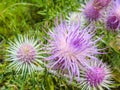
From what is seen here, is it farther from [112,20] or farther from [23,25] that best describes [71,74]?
[23,25]

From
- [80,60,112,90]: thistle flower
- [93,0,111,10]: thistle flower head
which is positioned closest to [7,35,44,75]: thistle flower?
[80,60,112,90]: thistle flower

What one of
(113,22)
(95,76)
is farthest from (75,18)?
(95,76)

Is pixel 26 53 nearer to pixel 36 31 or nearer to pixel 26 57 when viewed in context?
pixel 26 57

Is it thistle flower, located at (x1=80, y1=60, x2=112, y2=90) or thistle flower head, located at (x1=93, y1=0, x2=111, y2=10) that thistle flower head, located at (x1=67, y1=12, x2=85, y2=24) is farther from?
thistle flower, located at (x1=80, y1=60, x2=112, y2=90)

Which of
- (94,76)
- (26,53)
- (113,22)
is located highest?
(113,22)

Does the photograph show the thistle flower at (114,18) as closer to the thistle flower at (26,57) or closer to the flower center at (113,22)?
the flower center at (113,22)

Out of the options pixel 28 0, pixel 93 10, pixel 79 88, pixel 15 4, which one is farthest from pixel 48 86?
pixel 28 0

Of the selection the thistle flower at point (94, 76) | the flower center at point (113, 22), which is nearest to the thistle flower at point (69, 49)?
the thistle flower at point (94, 76)
